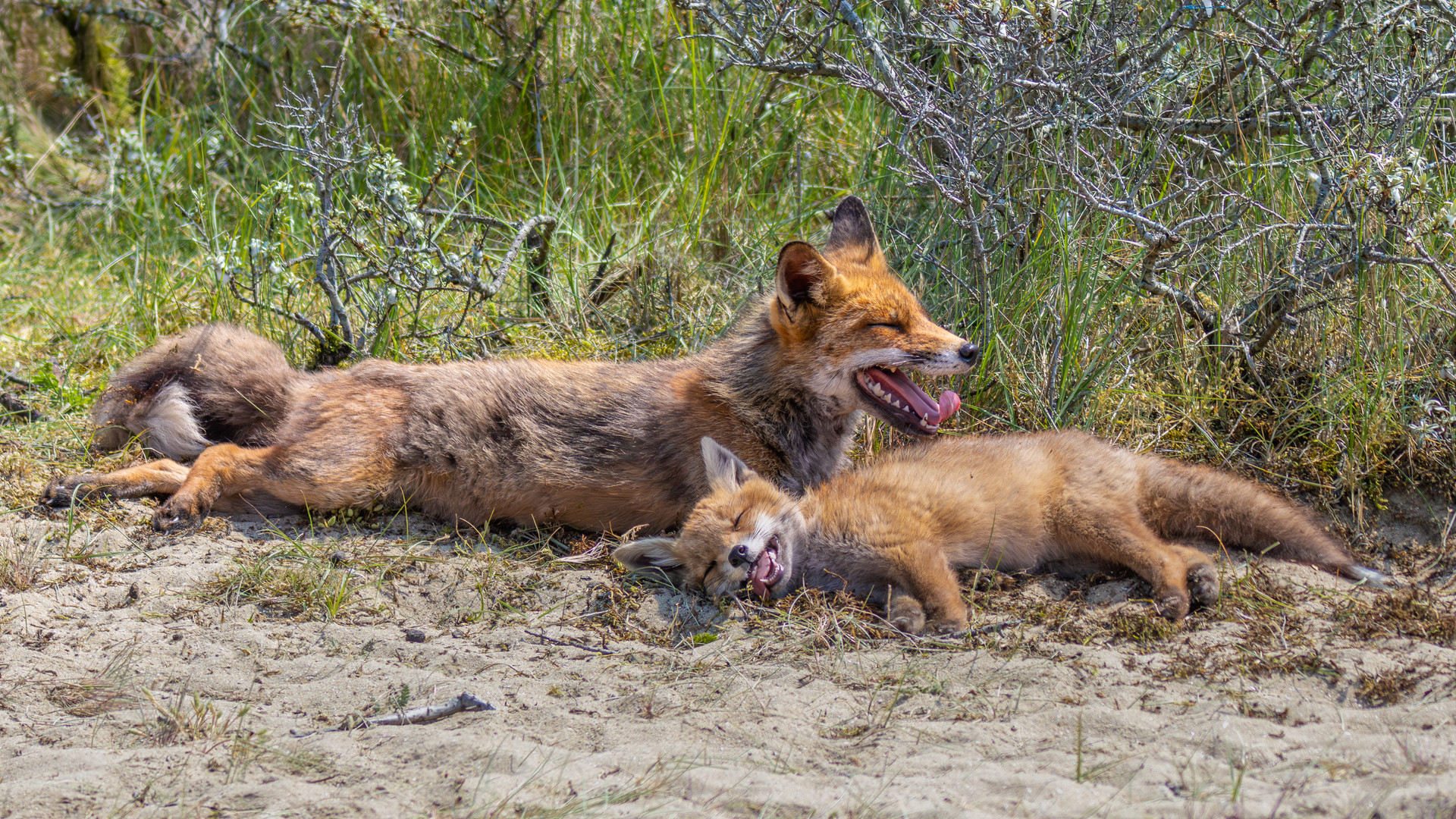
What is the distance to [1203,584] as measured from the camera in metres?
3.70

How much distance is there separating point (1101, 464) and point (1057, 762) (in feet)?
5.70

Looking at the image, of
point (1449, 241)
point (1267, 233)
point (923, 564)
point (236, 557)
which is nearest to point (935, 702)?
point (923, 564)

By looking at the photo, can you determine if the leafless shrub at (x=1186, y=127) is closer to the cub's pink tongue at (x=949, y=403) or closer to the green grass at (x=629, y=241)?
the green grass at (x=629, y=241)

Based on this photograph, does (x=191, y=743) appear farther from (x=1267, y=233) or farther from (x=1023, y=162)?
(x=1267, y=233)

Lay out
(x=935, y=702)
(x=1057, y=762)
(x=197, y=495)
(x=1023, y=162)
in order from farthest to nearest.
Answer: (x=1023, y=162) < (x=197, y=495) < (x=935, y=702) < (x=1057, y=762)

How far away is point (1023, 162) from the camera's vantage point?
531 centimetres

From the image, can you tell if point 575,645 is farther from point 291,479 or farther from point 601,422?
point 291,479

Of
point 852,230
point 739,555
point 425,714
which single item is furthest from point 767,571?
point 852,230

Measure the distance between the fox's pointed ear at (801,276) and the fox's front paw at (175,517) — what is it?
2653 millimetres

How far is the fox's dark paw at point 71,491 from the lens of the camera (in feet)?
14.7

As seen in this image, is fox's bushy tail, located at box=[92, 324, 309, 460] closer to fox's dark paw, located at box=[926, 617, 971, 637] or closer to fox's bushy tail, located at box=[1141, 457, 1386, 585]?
fox's dark paw, located at box=[926, 617, 971, 637]

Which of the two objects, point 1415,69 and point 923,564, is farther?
point 1415,69

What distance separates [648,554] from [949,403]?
1479mm

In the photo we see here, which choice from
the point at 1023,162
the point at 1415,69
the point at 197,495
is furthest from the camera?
the point at 1023,162
